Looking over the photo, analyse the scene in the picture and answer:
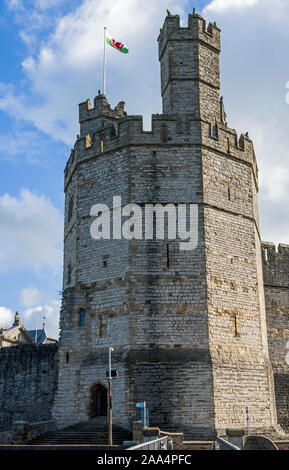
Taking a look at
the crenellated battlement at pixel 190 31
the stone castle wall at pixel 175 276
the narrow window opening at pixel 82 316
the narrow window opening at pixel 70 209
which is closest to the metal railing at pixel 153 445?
the stone castle wall at pixel 175 276

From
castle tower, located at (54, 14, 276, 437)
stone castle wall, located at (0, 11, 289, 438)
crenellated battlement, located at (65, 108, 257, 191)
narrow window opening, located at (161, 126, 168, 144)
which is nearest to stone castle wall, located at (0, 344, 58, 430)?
stone castle wall, located at (0, 11, 289, 438)

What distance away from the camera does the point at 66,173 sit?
23.3 meters

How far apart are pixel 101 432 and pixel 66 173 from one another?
1133 cm

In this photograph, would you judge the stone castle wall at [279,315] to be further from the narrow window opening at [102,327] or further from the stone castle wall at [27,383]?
the stone castle wall at [27,383]

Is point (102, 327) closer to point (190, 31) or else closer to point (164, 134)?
point (164, 134)

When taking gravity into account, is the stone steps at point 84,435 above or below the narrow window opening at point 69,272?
below

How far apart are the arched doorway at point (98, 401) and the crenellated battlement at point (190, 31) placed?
13172 millimetres

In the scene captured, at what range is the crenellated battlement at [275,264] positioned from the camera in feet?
80.4

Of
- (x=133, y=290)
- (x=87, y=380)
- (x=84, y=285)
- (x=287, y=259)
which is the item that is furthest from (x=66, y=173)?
(x=287, y=259)

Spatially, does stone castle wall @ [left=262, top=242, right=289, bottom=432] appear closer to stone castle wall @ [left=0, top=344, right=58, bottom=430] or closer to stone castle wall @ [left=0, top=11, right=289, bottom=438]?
stone castle wall @ [left=0, top=11, right=289, bottom=438]

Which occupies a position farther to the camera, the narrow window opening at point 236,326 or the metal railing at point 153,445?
the narrow window opening at point 236,326

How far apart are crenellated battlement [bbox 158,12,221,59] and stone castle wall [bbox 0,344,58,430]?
13.8 meters

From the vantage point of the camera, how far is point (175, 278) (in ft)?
58.4

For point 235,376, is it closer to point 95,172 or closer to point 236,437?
point 236,437
